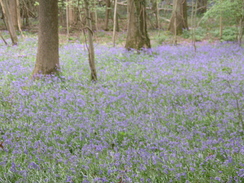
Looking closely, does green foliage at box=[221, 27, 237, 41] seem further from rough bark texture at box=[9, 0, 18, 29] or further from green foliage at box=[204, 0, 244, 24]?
rough bark texture at box=[9, 0, 18, 29]

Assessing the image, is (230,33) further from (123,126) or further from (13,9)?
(13,9)

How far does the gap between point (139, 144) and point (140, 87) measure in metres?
3.71

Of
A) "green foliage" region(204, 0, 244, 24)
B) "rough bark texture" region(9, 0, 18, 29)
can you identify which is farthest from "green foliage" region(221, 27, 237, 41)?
"rough bark texture" region(9, 0, 18, 29)

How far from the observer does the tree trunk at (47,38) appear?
342 inches

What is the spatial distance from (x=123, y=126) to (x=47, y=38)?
198 inches

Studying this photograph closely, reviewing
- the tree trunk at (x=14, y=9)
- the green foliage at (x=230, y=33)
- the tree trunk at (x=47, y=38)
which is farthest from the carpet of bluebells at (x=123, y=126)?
the tree trunk at (x=14, y=9)

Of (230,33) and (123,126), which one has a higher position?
(230,33)

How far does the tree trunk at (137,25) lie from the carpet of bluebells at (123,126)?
12.4 feet

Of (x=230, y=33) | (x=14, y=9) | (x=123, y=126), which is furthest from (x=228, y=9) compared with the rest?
(x=14, y=9)

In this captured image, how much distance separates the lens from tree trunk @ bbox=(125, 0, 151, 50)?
13469 millimetres

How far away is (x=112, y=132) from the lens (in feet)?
16.6

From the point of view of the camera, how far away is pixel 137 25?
44.9 feet

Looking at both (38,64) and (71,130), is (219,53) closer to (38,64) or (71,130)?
(38,64)

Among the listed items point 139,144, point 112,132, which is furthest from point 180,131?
point 112,132
